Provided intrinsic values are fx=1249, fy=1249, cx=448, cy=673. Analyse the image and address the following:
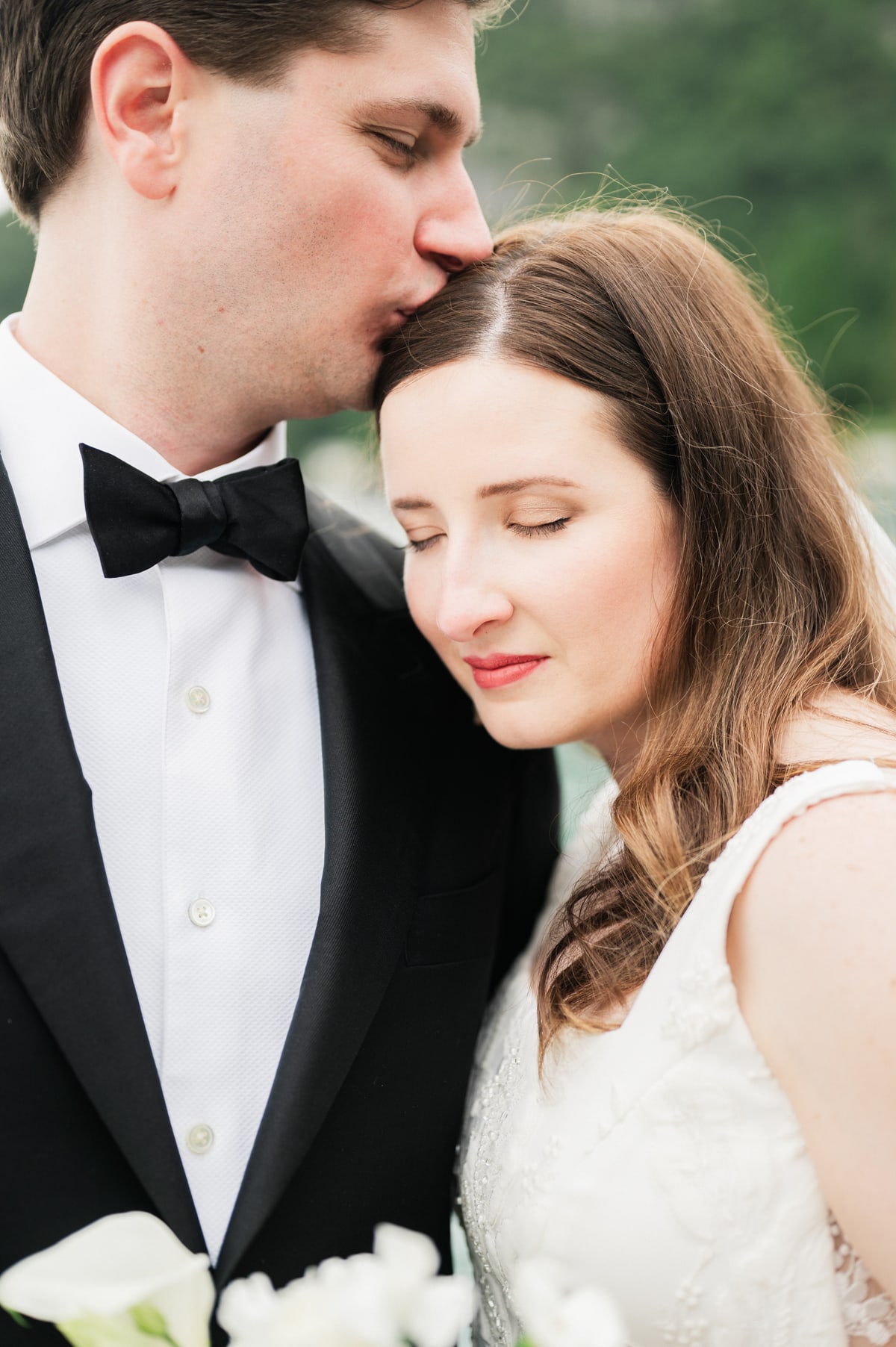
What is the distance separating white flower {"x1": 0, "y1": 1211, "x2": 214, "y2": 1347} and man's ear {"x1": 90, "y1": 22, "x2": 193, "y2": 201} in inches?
65.3

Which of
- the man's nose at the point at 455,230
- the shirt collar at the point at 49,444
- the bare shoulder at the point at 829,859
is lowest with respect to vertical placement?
the bare shoulder at the point at 829,859

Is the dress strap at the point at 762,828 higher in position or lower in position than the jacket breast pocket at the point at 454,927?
higher

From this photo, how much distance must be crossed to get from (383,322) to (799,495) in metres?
0.79

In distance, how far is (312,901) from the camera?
6.41ft

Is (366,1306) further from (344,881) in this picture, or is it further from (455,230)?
(455,230)

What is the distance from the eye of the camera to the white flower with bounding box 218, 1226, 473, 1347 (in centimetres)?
94

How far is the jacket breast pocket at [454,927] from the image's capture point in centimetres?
201

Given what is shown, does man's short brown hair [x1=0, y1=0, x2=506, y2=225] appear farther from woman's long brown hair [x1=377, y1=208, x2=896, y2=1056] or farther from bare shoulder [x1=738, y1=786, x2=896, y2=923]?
bare shoulder [x1=738, y1=786, x2=896, y2=923]

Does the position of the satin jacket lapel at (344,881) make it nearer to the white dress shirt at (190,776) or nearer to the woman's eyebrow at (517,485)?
the white dress shirt at (190,776)

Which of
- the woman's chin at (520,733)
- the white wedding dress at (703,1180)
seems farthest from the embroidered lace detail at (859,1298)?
the woman's chin at (520,733)

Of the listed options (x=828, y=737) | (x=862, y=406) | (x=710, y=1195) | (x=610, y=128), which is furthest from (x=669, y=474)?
(x=610, y=128)

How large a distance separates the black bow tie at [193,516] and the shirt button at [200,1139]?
32.2 inches

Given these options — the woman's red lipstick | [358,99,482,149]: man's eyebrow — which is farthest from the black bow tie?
[358,99,482,149]: man's eyebrow

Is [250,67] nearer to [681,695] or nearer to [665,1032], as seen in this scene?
[681,695]
